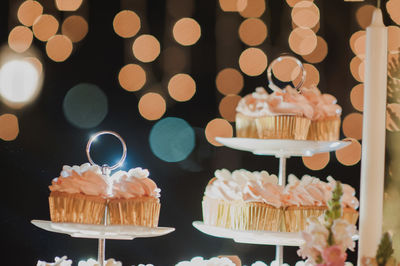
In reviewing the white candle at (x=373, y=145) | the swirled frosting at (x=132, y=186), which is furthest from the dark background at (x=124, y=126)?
the white candle at (x=373, y=145)

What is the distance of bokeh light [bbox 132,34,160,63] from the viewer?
3.01m

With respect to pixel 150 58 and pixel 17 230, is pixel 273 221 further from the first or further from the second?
pixel 17 230

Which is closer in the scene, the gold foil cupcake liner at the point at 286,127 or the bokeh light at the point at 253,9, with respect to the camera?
the gold foil cupcake liner at the point at 286,127

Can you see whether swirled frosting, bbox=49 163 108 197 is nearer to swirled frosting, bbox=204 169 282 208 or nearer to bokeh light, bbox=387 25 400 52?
swirled frosting, bbox=204 169 282 208

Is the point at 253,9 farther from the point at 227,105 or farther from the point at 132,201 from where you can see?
the point at 132,201

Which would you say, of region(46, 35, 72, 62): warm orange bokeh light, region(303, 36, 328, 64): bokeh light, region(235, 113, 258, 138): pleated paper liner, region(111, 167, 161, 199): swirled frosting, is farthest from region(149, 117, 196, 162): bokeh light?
region(235, 113, 258, 138): pleated paper liner

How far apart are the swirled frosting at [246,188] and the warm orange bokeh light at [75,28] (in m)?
1.24

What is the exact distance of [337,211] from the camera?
154 centimetres

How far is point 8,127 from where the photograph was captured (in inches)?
118

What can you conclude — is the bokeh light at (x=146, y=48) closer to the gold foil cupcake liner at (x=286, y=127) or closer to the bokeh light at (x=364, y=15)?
the bokeh light at (x=364, y=15)

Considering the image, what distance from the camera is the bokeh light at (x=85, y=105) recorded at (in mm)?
2990

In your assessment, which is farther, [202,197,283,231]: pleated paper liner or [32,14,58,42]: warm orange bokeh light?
[32,14,58,42]: warm orange bokeh light

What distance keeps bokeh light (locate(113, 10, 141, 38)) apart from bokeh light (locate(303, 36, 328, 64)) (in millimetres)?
834

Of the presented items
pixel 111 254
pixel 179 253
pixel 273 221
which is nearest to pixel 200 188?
pixel 179 253
